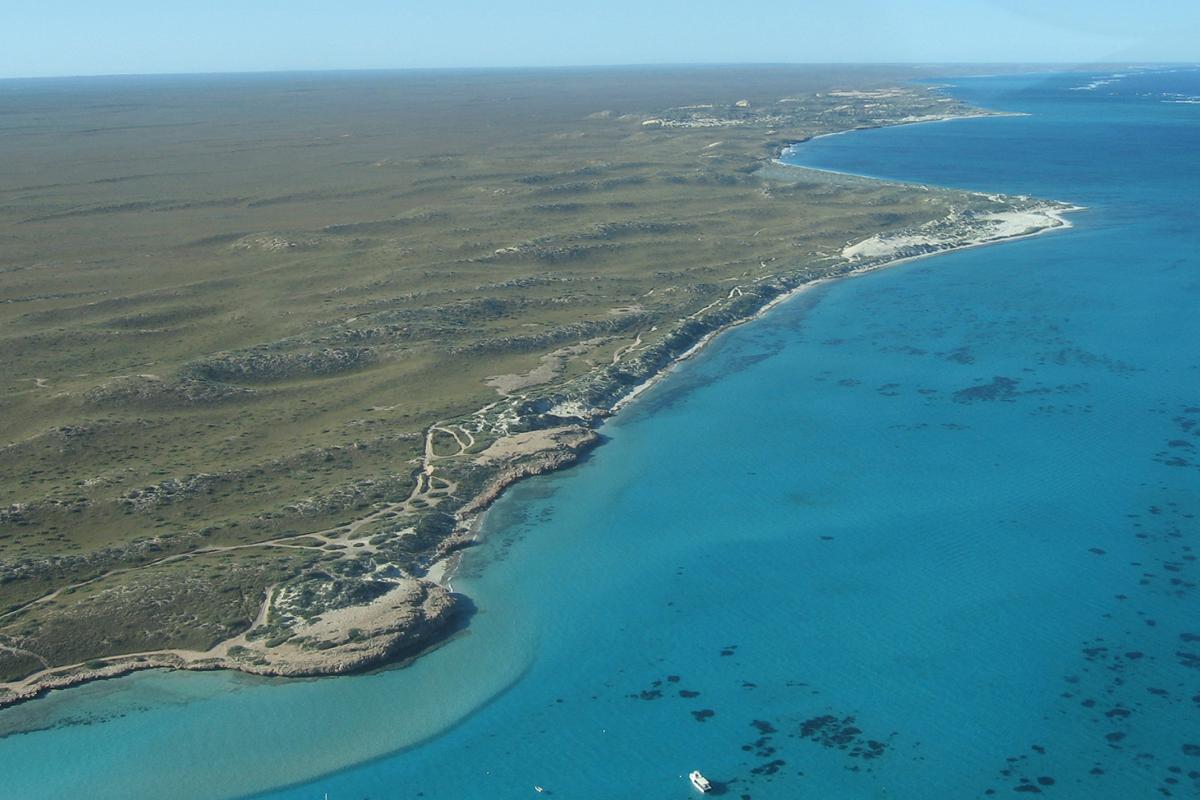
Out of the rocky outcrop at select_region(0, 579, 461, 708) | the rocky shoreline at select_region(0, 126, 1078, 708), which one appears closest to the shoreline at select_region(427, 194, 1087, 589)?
the rocky shoreline at select_region(0, 126, 1078, 708)

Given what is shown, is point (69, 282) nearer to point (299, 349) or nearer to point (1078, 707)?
point (299, 349)

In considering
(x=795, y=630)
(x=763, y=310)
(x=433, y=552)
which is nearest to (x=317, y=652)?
(x=433, y=552)

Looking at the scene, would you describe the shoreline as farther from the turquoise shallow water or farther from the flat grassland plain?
the turquoise shallow water

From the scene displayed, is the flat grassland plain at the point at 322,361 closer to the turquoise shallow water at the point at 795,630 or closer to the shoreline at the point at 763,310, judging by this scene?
the shoreline at the point at 763,310

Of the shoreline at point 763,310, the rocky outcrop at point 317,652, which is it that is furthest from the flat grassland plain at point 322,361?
the shoreline at point 763,310

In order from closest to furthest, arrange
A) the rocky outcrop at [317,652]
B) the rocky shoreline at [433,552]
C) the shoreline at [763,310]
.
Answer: the rocky outcrop at [317,652] → the rocky shoreline at [433,552] → the shoreline at [763,310]

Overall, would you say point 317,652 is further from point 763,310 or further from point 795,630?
point 763,310

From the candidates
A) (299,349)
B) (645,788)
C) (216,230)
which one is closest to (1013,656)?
(645,788)
